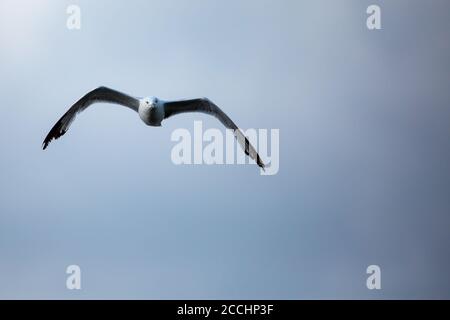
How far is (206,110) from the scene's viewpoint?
27.5ft

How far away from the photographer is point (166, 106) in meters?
8.23

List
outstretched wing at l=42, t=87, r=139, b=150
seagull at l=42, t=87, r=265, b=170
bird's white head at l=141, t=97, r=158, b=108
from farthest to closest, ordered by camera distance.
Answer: outstretched wing at l=42, t=87, r=139, b=150 < seagull at l=42, t=87, r=265, b=170 < bird's white head at l=141, t=97, r=158, b=108

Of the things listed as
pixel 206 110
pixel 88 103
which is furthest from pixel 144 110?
pixel 206 110

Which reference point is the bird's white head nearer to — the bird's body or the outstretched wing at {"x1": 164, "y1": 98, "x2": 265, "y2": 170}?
the bird's body

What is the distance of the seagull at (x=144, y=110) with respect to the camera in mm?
8023

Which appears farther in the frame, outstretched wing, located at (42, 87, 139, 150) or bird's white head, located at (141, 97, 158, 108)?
outstretched wing, located at (42, 87, 139, 150)

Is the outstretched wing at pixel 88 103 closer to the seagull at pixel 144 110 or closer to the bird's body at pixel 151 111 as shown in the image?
the seagull at pixel 144 110

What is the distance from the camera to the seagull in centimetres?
802

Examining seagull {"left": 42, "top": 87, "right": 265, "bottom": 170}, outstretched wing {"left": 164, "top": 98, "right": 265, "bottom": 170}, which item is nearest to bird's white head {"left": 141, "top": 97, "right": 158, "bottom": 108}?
seagull {"left": 42, "top": 87, "right": 265, "bottom": 170}
